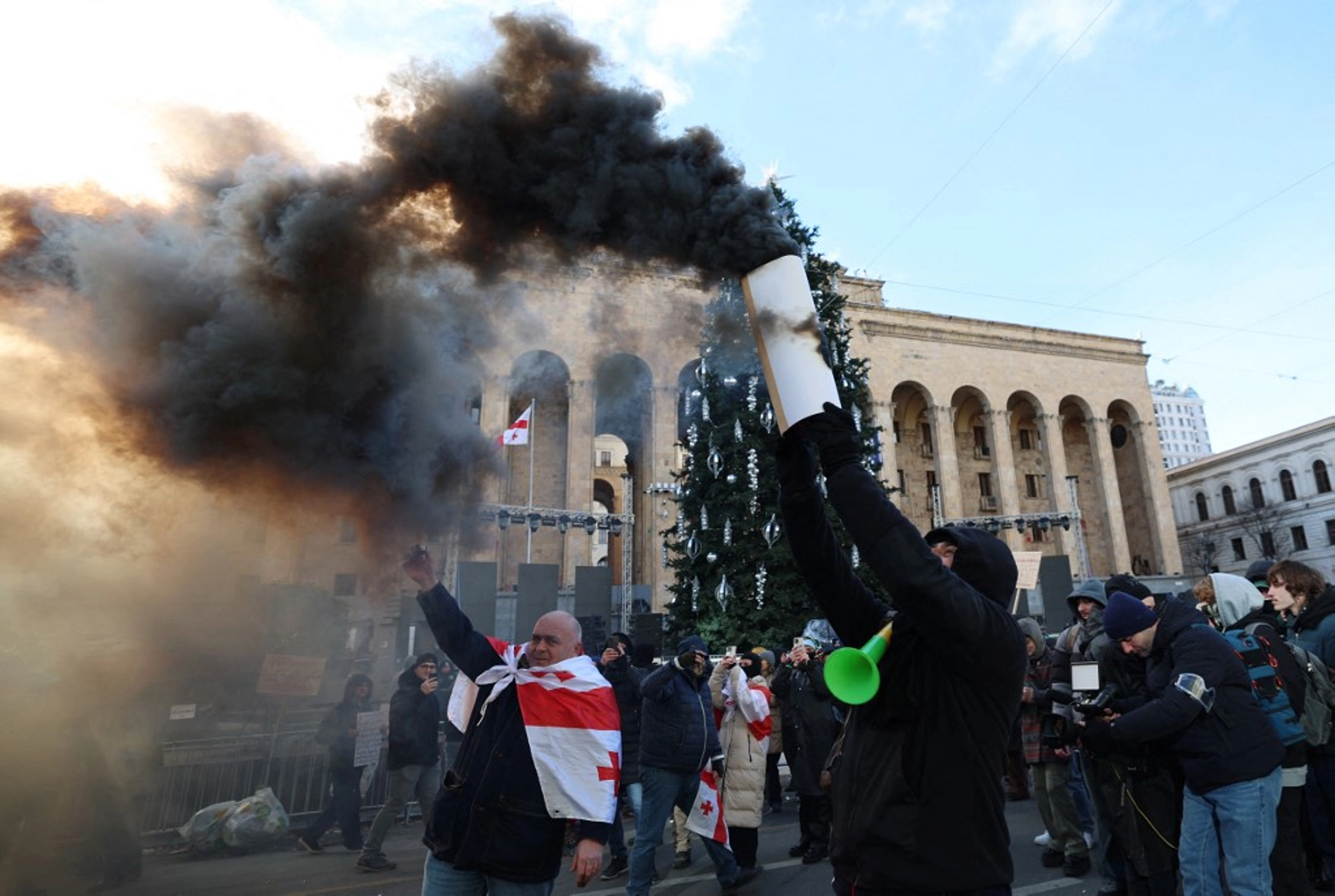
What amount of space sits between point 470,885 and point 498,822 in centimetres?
33

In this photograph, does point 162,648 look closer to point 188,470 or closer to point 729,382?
Answer: point 188,470

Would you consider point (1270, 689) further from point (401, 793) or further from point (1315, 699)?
point (401, 793)

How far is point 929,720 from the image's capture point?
2211 millimetres

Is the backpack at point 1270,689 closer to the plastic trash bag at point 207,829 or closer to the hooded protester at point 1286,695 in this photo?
the hooded protester at point 1286,695

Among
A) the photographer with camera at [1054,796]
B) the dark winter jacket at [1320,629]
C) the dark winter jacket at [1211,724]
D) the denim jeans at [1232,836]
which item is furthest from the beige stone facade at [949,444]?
the denim jeans at [1232,836]

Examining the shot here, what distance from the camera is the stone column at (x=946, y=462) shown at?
33000 millimetres

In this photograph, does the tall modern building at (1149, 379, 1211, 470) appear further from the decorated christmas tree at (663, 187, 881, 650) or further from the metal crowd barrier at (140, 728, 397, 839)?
the metal crowd barrier at (140, 728, 397, 839)

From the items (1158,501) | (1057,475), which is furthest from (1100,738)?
(1158,501)

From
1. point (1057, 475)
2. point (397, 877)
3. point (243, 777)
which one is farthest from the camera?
point (1057, 475)

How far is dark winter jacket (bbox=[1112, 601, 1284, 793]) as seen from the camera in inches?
149

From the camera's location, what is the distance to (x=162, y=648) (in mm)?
5836

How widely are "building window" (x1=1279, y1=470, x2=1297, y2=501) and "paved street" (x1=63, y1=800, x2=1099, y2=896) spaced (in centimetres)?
5559

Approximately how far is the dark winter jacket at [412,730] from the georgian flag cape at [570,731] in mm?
4285

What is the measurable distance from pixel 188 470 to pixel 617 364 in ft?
32.0
